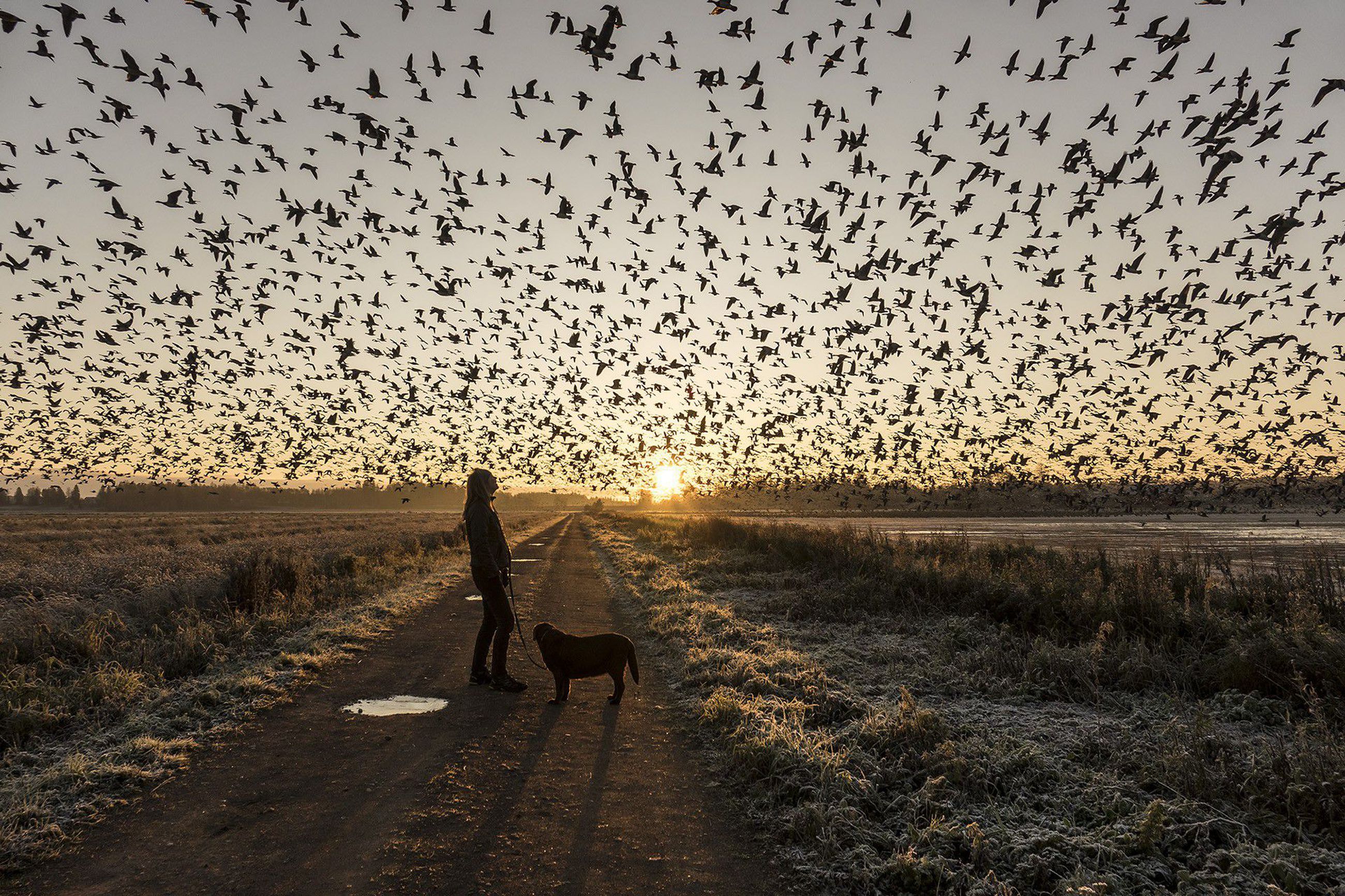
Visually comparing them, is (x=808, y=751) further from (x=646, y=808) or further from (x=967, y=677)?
(x=967, y=677)

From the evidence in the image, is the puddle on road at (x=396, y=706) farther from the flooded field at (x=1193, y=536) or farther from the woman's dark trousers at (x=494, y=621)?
the flooded field at (x=1193, y=536)

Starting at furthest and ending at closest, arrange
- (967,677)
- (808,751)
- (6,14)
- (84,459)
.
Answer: (84,459), (967,677), (6,14), (808,751)

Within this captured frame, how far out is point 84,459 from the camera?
104ft

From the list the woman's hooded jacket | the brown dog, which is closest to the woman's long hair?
the woman's hooded jacket

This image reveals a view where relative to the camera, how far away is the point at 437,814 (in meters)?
5.05

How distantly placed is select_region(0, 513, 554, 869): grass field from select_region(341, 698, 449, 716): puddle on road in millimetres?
1166

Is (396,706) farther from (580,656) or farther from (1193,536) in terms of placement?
(1193,536)

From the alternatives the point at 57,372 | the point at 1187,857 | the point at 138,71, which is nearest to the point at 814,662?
the point at 1187,857

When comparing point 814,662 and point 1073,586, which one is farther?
point 1073,586

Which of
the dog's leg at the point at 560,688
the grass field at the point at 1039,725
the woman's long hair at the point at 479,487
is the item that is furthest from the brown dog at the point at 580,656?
the woman's long hair at the point at 479,487

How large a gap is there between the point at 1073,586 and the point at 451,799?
11.9 meters

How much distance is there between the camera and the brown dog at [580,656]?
813 centimetres

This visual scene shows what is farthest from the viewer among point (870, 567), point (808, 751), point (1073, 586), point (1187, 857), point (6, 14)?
point (870, 567)

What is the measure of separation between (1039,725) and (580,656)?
5.18m
